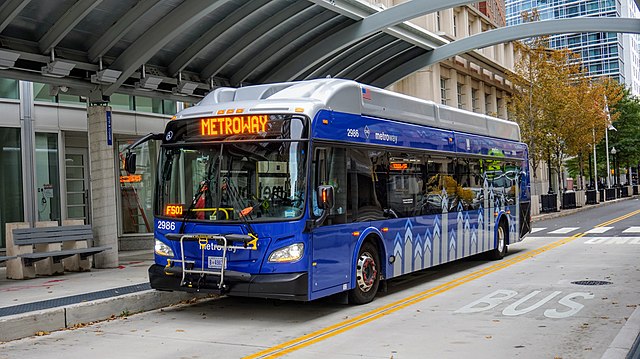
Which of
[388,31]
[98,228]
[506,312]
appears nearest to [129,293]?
[98,228]

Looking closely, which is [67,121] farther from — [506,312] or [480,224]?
[506,312]

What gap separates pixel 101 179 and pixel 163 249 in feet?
16.9

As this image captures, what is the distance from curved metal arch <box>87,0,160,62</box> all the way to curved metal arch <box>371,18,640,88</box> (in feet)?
34.1

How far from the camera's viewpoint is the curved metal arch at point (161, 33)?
1344cm

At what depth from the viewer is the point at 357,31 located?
1734cm

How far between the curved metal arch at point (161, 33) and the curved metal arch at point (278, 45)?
11.6ft

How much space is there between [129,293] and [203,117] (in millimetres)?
3168

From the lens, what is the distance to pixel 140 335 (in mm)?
8898

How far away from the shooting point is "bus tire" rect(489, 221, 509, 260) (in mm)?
16858

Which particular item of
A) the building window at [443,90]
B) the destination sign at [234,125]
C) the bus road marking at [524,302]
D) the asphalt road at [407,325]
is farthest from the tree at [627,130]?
the destination sign at [234,125]

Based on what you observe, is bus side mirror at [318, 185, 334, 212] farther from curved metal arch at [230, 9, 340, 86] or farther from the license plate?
curved metal arch at [230, 9, 340, 86]

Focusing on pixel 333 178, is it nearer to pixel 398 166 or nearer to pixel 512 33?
pixel 398 166

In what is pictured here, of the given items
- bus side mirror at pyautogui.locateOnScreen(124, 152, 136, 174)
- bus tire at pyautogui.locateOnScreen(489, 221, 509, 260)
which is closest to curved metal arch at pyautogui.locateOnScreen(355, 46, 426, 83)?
bus tire at pyautogui.locateOnScreen(489, 221, 509, 260)

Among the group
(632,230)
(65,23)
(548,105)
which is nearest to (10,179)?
(65,23)
